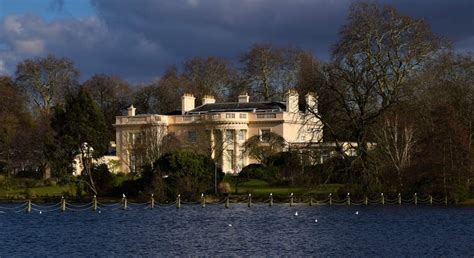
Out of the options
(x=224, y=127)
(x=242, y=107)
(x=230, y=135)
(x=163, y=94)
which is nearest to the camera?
(x=224, y=127)

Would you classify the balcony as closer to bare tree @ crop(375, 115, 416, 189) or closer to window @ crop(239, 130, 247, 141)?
window @ crop(239, 130, 247, 141)

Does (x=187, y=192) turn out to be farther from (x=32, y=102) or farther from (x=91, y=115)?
(x=32, y=102)

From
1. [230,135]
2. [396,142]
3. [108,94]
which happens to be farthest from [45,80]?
Answer: [396,142]

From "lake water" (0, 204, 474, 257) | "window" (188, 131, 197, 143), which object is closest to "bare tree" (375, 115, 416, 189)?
"lake water" (0, 204, 474, 257)

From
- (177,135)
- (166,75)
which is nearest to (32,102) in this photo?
(166,75)

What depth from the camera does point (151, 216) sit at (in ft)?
160

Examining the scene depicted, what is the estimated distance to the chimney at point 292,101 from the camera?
287 ft

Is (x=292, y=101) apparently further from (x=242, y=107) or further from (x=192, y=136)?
(x=192, y=136)

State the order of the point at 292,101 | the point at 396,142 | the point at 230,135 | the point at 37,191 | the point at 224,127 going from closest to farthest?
the point at 396,142 < the point at 37,191 < the point at 224,127 < the point at 230,135 < the point at 292,101

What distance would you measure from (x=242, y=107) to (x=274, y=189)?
2831 cm

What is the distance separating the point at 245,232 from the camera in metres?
38.4

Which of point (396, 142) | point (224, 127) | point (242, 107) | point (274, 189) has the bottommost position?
point (274, 189)

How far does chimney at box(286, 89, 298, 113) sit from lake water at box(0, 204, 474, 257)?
112 ft

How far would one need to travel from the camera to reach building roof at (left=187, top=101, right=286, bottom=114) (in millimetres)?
90562
